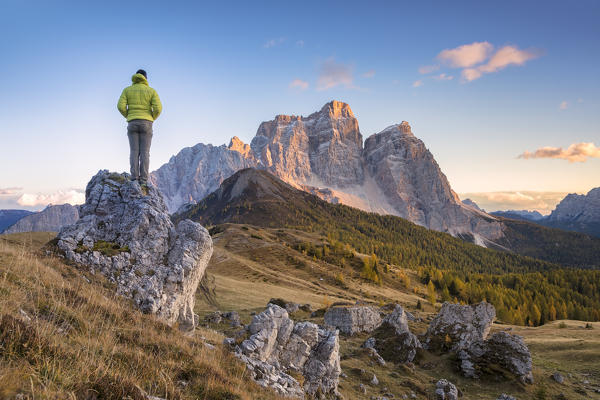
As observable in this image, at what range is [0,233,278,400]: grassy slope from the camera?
18.1 feet

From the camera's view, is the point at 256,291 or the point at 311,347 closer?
the point at 311,347

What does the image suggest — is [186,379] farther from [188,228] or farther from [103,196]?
[103,196]

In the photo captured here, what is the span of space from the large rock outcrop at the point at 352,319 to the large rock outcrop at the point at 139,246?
2721 centimetres

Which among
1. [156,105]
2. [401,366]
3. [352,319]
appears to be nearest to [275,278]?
[352,319]

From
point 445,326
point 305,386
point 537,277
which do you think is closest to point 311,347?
point 305,386

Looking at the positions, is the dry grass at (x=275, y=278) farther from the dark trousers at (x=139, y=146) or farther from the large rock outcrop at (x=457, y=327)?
the dark trousers at (x=139, y=146)

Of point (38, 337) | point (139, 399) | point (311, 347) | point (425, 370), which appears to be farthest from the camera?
point (425, 370)

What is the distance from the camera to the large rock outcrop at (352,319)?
40031 mm

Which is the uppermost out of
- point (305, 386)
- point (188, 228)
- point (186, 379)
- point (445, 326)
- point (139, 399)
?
point (188, 228)

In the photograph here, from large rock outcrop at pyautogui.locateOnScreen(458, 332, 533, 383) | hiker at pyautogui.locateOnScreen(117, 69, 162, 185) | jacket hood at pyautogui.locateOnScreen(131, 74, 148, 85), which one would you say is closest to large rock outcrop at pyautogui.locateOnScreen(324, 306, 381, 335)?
large rock outcrop at pyautogui.locateOnScreen(458, 332, 533, 383)

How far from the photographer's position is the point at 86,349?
7.03 m

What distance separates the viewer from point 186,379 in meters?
7.95

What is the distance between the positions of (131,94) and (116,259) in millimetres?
9238

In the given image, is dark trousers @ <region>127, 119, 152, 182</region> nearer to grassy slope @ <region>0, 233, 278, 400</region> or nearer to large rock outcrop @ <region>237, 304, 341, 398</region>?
grassy slope @ <region>0, 233, 278, 400</region>
